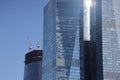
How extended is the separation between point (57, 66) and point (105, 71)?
19.9 metres

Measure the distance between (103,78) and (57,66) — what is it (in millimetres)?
→ 19996

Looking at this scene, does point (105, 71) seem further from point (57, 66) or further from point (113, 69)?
point (57, 66)

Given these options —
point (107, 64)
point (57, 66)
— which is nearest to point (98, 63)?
point (107, 64)

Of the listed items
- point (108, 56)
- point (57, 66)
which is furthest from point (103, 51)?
point (57, 66)

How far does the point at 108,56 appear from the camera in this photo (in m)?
200

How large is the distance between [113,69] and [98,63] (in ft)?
21.7

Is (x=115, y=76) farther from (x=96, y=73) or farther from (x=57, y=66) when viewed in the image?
(x=57, y=66)

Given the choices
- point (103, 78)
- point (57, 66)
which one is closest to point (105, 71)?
point (103, 78)

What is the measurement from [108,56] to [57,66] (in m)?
21.4

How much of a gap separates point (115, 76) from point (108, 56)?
8907 mm

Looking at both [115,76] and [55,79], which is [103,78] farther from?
[55,79]

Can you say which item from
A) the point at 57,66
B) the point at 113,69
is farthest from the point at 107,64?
the point at 57,66

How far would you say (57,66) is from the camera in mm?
199875

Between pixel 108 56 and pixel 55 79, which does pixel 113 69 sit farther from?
pixel 55 79
